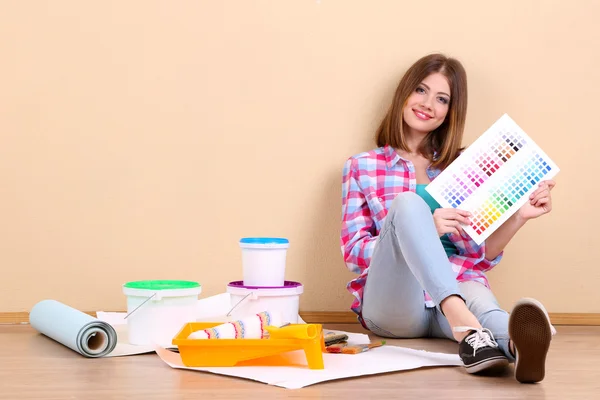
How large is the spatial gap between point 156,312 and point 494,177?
0.88 m

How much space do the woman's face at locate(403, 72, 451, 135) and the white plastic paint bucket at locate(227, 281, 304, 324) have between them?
573mm

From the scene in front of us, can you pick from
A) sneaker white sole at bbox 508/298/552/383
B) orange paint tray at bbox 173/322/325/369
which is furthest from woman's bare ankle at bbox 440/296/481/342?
orange paint tray at bbox 173/322/325/369

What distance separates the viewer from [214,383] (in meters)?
1.33

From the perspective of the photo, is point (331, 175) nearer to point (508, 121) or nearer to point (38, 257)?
point (508, 121)

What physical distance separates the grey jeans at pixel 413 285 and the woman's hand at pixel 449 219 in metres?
0.14

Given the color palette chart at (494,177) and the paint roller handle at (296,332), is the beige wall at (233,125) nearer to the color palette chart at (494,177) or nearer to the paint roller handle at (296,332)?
the color palette chart at (494,177)

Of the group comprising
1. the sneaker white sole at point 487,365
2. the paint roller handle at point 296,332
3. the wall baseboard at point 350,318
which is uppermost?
the paint roller handle at point 296,332

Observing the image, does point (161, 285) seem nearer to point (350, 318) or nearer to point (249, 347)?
point (249, 347)

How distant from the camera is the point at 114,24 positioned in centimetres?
211

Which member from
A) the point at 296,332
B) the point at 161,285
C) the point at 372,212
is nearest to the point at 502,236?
the point at 372,212

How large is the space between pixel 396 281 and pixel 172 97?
0.88 metres

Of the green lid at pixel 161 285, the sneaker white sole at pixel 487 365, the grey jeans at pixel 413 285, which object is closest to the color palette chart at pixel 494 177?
the grey jeans at pixel 413 285

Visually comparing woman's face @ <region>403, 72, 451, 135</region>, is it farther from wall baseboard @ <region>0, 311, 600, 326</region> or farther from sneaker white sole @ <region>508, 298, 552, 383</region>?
sneaker white sole @ <region>508, 298, 552, 383</region>

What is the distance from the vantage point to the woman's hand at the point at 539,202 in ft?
5.91
